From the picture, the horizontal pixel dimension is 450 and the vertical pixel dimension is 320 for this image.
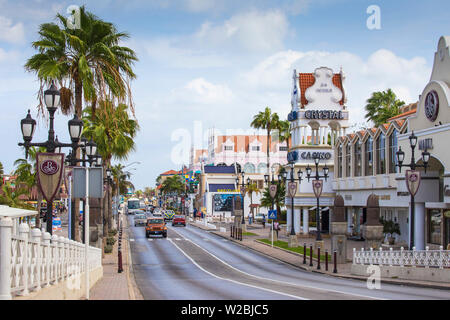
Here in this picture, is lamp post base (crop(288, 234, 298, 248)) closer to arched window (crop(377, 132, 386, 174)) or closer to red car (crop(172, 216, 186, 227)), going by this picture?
arched window (crop(377, 132, 386, 174))

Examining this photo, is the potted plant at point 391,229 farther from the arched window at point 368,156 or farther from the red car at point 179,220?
the red car at point 179,220

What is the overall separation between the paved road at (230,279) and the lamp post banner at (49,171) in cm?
537

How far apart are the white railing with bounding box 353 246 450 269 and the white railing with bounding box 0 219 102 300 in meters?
15.7

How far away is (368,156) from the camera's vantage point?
5197cm

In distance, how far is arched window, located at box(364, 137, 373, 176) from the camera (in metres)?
51.5

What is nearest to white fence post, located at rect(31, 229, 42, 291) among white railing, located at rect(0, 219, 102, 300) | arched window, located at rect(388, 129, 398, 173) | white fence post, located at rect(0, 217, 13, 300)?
white railing, located at rect(0, 219, 102, 300)

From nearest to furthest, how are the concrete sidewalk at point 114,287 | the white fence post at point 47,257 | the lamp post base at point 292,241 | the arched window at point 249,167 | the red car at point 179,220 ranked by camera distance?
the white fence post at point 47,257 < the concrete sidewalk at point 114,287 < the lamp post base at point 292,241 < the red car at point 179,220 < the arched window at point 249,167

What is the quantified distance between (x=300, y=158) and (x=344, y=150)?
4169 millimetres

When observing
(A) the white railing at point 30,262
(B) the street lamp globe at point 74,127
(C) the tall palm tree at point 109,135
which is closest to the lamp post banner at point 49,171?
(A) the white railing at point 30,262

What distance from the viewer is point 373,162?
166ft

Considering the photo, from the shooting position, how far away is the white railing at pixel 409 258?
2495cm

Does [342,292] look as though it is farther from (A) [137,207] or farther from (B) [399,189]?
(A) [137,207]

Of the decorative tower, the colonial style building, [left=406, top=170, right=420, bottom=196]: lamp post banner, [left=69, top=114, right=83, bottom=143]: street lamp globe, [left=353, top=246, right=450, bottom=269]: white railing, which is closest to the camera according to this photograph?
[left=69, top=114, right=83, bottom=143]: street lamp globe

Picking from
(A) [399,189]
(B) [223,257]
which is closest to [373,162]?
(A) [399,189]
